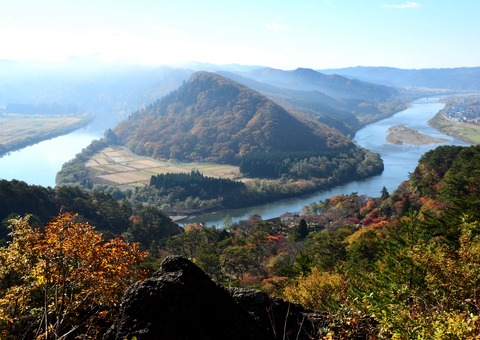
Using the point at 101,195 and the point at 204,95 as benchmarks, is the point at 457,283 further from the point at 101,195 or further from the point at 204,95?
the point at 204,95

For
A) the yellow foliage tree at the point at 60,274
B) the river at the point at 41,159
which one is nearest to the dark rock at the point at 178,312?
the yellow foliage tree at the point at 60,274

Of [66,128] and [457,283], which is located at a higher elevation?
[457,283]

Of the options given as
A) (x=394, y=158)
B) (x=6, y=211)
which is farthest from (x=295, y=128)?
(x=6, y=211)

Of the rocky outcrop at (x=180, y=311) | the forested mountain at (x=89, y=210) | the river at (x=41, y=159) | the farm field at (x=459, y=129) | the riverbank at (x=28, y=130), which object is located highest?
the rocky outcrop at (x=180, y=311)

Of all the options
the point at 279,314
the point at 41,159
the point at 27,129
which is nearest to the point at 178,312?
the point at 279,314

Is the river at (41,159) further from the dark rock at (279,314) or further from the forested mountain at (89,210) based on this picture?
the dark rock at (279,314)

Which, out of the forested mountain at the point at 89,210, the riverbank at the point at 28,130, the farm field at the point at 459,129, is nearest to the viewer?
the forested mountain at the point at 89,210

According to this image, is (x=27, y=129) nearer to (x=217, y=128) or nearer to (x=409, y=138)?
(x=217, y=128)
